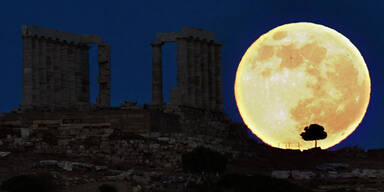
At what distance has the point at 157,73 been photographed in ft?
259

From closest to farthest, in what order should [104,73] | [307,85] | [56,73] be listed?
1. [307,85]
2. [56,73]
3. [104,73]

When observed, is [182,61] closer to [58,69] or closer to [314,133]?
[58,69]

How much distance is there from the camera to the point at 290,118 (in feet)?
231

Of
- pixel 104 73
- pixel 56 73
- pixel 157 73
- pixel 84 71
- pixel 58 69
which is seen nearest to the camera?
pixel 56 73

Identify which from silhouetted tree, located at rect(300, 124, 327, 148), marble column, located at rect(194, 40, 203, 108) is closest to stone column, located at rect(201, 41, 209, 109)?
marble column, located at rect(194, 40, 203, 108)

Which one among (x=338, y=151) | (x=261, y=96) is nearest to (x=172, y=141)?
(x=261, y=96)

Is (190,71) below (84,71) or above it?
below

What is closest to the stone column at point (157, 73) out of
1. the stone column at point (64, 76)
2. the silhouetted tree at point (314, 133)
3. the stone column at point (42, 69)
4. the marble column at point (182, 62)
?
the marble column at point (182, 62)

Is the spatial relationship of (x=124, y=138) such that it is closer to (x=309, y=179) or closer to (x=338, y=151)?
(x=309, y=179)

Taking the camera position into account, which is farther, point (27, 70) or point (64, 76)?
point (64, 76)

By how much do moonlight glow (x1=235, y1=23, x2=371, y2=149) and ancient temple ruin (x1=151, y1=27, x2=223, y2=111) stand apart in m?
5.73

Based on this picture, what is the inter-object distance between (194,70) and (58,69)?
34.9 ft

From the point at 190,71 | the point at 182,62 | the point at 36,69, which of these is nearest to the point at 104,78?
the point at 36,69

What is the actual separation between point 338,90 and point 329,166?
20.5 ft
